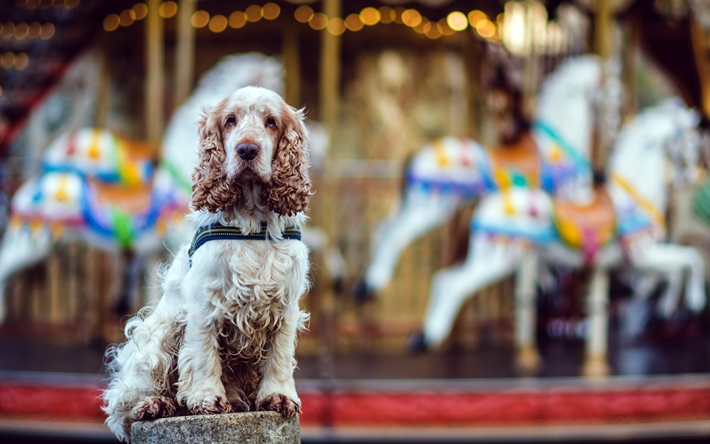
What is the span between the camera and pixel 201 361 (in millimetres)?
1522

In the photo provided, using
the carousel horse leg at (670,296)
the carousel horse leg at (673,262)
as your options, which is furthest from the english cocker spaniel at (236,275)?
the carousel horse leg at (670,296)

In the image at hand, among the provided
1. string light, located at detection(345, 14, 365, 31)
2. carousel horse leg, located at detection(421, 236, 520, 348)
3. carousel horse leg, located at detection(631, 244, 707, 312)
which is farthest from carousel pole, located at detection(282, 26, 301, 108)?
carousel horse leg, located at detection(631, 244, 707, 312)

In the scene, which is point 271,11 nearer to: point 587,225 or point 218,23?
point 218,23

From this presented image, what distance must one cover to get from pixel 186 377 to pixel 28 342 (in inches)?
250

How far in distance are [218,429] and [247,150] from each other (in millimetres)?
566

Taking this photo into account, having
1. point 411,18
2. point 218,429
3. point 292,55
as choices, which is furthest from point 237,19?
point 218,429

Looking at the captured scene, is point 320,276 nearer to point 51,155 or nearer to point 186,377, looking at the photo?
point 51,155

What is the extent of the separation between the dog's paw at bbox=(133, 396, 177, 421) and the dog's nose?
554 millimetres

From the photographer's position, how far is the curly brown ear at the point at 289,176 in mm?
1491

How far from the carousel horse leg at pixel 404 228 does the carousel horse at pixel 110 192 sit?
1.54 meters

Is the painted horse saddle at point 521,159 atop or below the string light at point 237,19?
below

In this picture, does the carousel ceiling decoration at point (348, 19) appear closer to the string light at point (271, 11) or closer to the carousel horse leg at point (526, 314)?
the string light at point (271, 11)

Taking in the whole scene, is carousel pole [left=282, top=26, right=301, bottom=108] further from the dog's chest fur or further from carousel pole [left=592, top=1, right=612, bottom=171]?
the dog's chest fur

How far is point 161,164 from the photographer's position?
18.7 feet
